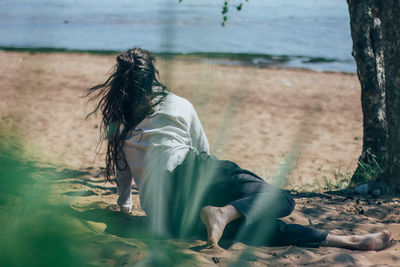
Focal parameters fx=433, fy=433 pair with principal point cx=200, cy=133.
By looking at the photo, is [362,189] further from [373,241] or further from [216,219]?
[216,219]

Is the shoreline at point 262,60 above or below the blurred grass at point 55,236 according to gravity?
above

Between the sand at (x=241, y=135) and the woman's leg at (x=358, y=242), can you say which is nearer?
the sand at (x=241, y=135)

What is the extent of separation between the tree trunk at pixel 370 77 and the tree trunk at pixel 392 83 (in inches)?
8.8

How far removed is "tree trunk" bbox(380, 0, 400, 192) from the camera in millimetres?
3488

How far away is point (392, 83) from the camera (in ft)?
11.7

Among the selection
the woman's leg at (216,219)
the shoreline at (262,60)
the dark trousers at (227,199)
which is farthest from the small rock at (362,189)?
the shoreline at (262,60)

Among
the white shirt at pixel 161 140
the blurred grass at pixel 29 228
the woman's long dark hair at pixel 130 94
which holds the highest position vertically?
the woman's long dark hair at pixel 130 94

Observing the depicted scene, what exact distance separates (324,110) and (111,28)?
14.8 meters

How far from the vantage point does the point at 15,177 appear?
7.54 ft

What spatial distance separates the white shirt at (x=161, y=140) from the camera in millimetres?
2496

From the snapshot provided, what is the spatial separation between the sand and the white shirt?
20cm

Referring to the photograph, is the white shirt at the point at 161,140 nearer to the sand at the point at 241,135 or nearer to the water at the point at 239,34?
the sand at the point at 241,135

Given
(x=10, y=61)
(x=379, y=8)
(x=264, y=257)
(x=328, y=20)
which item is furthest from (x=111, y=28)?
(x=264, y=257)

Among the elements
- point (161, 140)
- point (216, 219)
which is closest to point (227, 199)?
point (216, 219)
